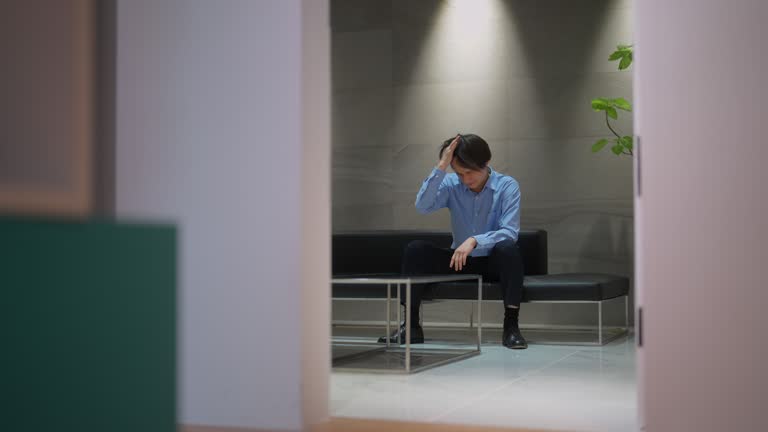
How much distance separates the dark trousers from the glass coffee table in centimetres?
17

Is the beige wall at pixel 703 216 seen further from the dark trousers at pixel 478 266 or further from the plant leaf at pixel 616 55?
the plant leaf at pixel 616 55

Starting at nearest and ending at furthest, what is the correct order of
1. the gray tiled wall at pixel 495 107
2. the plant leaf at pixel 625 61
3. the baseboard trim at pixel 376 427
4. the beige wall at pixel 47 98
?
the beige wall at pixel 47 98 → the baseboard trim at pixel 376 427 → the plant leaf at pixel 625 61 → the gray tiled wall at pixel 495 107

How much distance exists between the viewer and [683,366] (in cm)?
228

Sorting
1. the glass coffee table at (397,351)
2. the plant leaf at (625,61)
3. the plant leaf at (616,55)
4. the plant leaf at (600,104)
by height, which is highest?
the plant leaf at (616,55)

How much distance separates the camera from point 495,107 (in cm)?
663

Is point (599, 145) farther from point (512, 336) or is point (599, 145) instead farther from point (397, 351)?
point (397, 351)

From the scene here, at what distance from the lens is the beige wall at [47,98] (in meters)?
1.19

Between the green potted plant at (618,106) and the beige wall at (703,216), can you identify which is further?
the green potted plant at (618,106)

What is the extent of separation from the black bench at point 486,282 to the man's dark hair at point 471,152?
0.65 m

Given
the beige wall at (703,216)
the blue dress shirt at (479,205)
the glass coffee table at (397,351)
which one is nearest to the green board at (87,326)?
A: the beige wall at (703,216)

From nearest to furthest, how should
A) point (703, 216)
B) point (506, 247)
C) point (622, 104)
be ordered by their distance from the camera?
point (703, 216) < point (506, 247) < point (622, 104)

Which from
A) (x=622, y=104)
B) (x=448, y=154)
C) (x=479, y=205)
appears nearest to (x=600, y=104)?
(x=622, y=104)

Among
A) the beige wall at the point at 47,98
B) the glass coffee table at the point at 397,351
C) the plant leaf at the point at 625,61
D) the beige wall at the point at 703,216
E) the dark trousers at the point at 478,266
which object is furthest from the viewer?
the plant leaf at the point at 625,61

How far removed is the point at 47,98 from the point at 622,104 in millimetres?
5150
